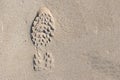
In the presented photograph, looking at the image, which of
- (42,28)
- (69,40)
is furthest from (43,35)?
(69,40)

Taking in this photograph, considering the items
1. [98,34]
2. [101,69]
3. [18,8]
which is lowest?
[101,69]

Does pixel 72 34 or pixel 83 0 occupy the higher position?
pixel 83 0

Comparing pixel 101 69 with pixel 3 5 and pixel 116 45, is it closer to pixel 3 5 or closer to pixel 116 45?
pixel 116 45

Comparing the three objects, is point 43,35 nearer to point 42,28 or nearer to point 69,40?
point 42,28

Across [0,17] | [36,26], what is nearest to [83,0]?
[36,26]
